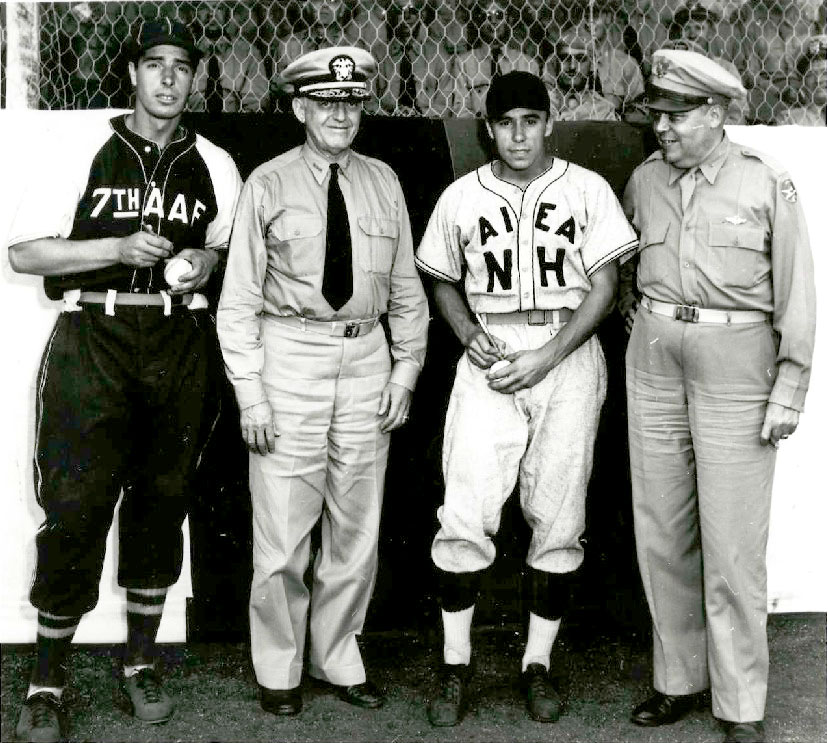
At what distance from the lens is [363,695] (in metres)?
3.10

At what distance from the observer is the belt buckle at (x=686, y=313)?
113 inches

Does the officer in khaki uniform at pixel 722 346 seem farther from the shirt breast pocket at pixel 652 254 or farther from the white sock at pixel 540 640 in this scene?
the white sock at pixel 540 640

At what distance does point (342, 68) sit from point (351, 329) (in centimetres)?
80

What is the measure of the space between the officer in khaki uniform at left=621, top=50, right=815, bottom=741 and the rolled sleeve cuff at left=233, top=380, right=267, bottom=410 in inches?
46.7

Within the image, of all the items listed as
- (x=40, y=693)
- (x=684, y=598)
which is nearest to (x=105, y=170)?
(x=40, y=693)

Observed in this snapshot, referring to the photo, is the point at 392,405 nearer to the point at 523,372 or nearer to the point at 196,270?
the point at 523,372

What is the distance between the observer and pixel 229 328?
292 centimetres

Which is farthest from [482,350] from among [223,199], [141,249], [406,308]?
[141,249]

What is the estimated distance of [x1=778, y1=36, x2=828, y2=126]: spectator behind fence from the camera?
4539 millimetres

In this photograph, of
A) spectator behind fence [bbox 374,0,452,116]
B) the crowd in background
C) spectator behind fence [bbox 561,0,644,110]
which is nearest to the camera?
the crowd in background

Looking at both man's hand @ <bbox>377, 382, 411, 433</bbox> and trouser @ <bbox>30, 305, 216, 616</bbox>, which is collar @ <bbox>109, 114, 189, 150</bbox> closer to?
trouser @ <bbox>30, 305, 216, 616</bbox>

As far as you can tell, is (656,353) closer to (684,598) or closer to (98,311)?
(684,598)

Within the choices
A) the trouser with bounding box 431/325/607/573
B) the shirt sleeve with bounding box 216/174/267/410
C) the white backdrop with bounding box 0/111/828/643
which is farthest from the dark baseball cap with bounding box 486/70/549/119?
the white backdrop with bounding box 0/111/828/643

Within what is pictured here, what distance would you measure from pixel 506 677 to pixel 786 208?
1.78 metres
